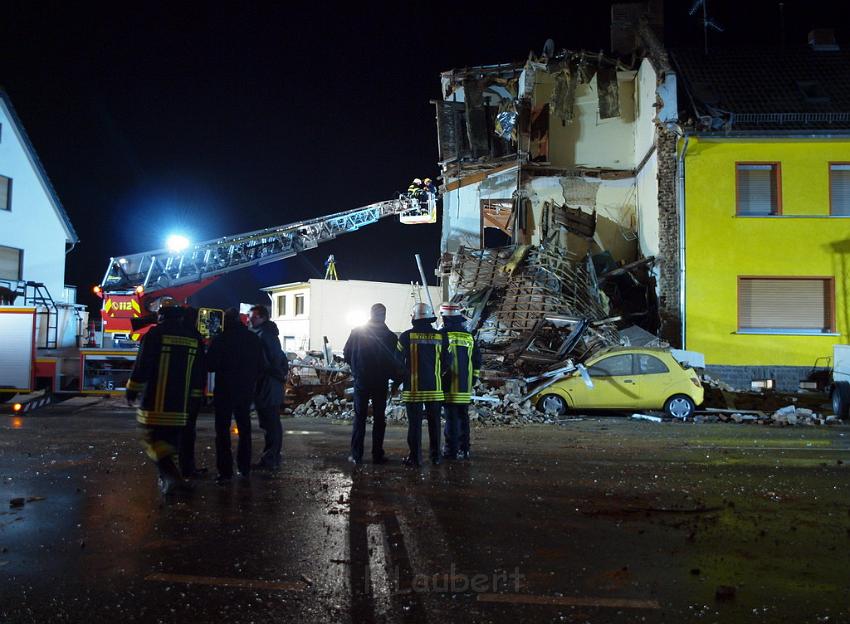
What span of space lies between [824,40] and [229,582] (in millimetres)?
26029

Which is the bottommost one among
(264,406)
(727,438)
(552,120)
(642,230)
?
(727,438)

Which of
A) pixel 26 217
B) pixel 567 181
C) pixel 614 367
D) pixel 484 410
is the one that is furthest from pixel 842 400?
pixel 26 217

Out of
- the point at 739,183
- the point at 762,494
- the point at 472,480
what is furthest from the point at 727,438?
the point at 739,183

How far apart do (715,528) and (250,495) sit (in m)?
3.79

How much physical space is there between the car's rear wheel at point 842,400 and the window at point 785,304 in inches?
173

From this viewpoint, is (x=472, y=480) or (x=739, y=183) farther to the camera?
(x=739, y=183)

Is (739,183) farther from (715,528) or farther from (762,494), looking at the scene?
(715,528)

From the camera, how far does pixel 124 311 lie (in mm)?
15539

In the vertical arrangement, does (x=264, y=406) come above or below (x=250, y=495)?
above

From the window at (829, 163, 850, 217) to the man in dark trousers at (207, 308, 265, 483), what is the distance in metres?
18.2

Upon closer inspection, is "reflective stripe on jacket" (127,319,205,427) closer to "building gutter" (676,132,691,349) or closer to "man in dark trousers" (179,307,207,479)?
"man in dark trousers" (179,307,207,479)

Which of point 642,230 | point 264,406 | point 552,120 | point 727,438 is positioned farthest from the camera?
point 552,120

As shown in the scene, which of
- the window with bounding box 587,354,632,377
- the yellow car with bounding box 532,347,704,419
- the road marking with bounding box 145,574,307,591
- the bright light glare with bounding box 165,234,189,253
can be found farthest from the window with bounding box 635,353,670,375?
the bright light glare with bounding box 165,234,189,253

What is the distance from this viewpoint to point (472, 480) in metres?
6.75
